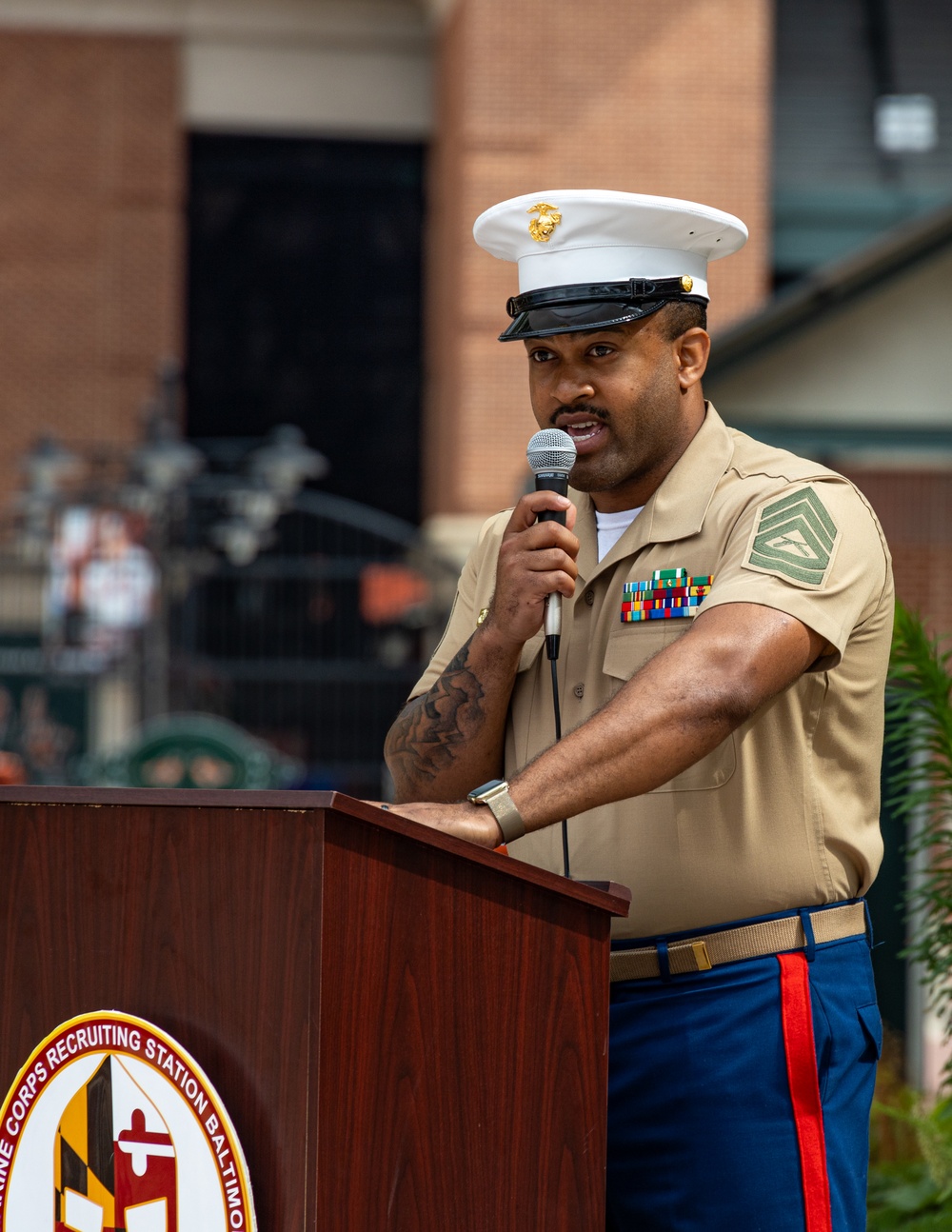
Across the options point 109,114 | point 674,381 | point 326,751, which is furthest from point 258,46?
point 674,381

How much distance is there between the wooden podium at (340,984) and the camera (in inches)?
69.2

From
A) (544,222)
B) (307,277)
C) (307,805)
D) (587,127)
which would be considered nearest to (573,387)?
(544,222)

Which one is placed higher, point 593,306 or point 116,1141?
point 593,306

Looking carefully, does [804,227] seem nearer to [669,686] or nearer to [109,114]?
[109,114]

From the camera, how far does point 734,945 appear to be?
2.33 meters

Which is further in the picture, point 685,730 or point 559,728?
point 559,728

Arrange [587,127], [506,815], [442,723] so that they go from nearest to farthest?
1. [506,815]
2. [442,723]
3. [587,127]

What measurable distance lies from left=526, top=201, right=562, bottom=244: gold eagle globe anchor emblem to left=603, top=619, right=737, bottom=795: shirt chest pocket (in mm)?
579

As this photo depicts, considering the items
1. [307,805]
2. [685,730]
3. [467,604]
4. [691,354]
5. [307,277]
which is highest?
[307,277]

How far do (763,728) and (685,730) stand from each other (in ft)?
0.90

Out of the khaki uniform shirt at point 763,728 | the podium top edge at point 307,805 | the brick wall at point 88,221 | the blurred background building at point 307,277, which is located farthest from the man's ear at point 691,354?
the brick wall at point 88,221

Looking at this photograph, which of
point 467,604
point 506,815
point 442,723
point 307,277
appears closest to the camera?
point 506,815

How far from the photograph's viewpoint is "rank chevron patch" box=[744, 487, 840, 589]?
2.24 meters

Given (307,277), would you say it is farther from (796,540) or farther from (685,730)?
(685,730)
